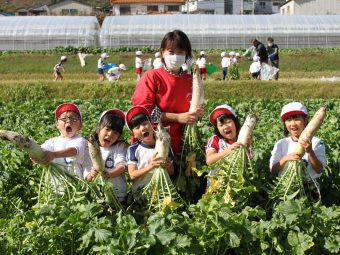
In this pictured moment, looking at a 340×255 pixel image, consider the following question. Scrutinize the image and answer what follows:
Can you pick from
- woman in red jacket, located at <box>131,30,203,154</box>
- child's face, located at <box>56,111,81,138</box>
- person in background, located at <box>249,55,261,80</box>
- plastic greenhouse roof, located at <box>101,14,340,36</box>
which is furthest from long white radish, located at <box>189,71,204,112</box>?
plastic greenhouse roof, located at <box>101,14,340,36</box>

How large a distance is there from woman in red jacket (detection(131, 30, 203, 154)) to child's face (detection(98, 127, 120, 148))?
323 mm

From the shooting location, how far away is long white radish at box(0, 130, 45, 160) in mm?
4133

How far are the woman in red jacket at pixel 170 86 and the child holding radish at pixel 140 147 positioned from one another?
0.59 ft

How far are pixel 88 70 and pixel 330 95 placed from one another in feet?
48.3

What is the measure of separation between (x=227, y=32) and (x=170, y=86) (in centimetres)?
3016

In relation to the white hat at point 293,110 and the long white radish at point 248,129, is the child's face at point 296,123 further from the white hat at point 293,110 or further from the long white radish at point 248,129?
the long white radish at point 248,129

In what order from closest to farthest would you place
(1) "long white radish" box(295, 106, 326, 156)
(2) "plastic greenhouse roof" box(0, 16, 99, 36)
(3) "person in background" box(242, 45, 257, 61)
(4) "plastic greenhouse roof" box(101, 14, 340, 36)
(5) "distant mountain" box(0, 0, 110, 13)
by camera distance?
(1) "long white radish" box(295, 106, 326, 156)
(3) "person in background" box(242, 45, 257, 61)
(4) "plastic greenhouse roof" box(101, 14, 340, 36)
(2) "plastic greenhouse roof" box(0, 16, 99, 36)
(5) "distant mountain" box(0, 0, 110, 13)

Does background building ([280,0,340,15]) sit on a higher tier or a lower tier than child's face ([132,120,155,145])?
higher

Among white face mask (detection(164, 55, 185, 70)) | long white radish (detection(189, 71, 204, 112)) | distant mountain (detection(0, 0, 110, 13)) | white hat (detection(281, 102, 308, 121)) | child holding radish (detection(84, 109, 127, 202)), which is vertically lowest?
child holding radish (detection(84, 109, 127, 202))

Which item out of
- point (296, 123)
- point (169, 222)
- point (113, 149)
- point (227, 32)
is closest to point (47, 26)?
point (227, 32)

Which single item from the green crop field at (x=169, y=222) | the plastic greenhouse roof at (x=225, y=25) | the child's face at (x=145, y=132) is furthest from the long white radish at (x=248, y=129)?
the plastic greenhouse roof at (x=225, y=25)

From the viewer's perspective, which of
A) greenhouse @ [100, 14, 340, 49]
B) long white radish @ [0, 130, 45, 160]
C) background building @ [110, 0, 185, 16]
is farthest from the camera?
background building @ [110, 0, 185, 16]

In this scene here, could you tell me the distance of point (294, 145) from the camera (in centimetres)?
482

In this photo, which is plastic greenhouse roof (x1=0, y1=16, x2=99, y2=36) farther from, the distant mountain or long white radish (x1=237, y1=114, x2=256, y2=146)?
the distant mountain
